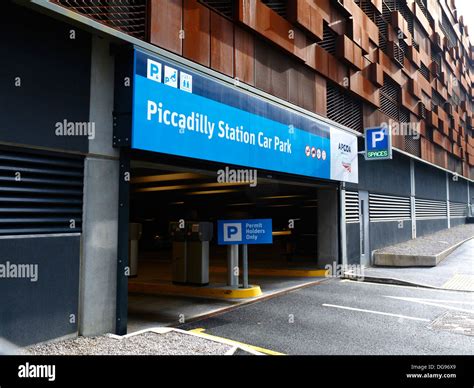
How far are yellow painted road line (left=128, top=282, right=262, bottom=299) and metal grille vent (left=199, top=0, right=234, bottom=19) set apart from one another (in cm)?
622

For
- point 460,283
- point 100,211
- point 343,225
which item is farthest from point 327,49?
point 100,211

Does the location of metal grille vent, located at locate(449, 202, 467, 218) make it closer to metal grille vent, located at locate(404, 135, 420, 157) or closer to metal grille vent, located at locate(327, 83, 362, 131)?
metal grille vent, located at locate(404, 135, 420, 157)

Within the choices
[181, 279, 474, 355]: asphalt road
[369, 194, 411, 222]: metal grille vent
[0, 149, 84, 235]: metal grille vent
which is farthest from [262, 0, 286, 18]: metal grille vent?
[369, 194, 411, 222]: metal grille vent

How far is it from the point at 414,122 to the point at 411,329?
18.1 metres

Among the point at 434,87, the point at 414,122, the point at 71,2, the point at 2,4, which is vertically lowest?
the point at 2,4

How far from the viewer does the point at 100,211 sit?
600cm

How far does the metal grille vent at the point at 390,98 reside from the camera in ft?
62.2

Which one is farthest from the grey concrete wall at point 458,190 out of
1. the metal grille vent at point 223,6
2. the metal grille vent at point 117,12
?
the metal grille vent at point 117,12

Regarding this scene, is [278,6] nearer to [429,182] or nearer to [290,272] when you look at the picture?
[290,272]

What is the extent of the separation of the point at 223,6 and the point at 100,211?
19.3 ft

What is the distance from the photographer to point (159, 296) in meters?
9.94

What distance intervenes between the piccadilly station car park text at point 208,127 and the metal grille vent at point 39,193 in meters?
1.54
